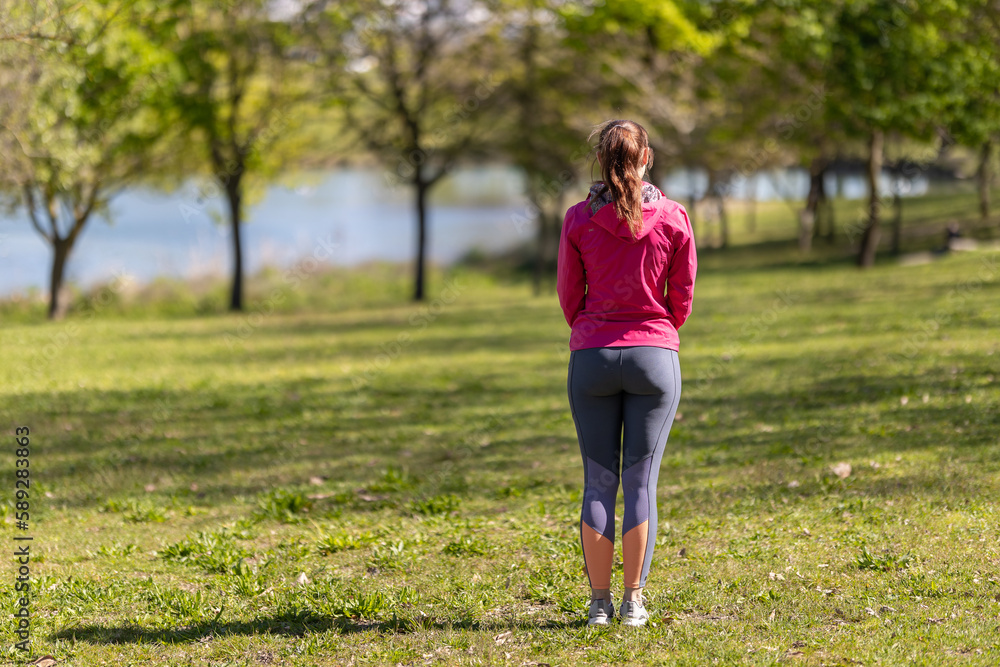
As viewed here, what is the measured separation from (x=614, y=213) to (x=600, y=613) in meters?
1.88

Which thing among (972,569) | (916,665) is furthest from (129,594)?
(972,569)

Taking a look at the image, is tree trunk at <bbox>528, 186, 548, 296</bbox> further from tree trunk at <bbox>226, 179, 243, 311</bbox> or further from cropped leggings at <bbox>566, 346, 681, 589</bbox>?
cropped leggings at <bbox>566, 346, 681, 589</bbox>

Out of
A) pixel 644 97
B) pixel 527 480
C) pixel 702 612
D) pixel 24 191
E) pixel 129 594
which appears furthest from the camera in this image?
pixel 644 97

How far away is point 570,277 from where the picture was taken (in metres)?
3.91

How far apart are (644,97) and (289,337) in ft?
41.5

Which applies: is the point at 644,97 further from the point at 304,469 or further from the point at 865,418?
the point at 304,469

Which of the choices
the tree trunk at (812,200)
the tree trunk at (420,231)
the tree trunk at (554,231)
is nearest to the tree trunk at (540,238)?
the tree trunk at (554,231)

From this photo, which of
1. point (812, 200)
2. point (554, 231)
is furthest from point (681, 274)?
point (812, 200)

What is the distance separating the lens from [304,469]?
762cm

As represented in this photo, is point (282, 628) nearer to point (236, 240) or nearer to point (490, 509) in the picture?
point (490, 509)

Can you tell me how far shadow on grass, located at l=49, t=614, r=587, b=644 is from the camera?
14.1 ft

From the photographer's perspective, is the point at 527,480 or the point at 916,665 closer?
the point at 916,665

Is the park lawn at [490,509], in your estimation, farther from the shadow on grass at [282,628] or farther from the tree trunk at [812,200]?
the tree trunk at [812,200]

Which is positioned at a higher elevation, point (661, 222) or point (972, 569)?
point (661, 222)
